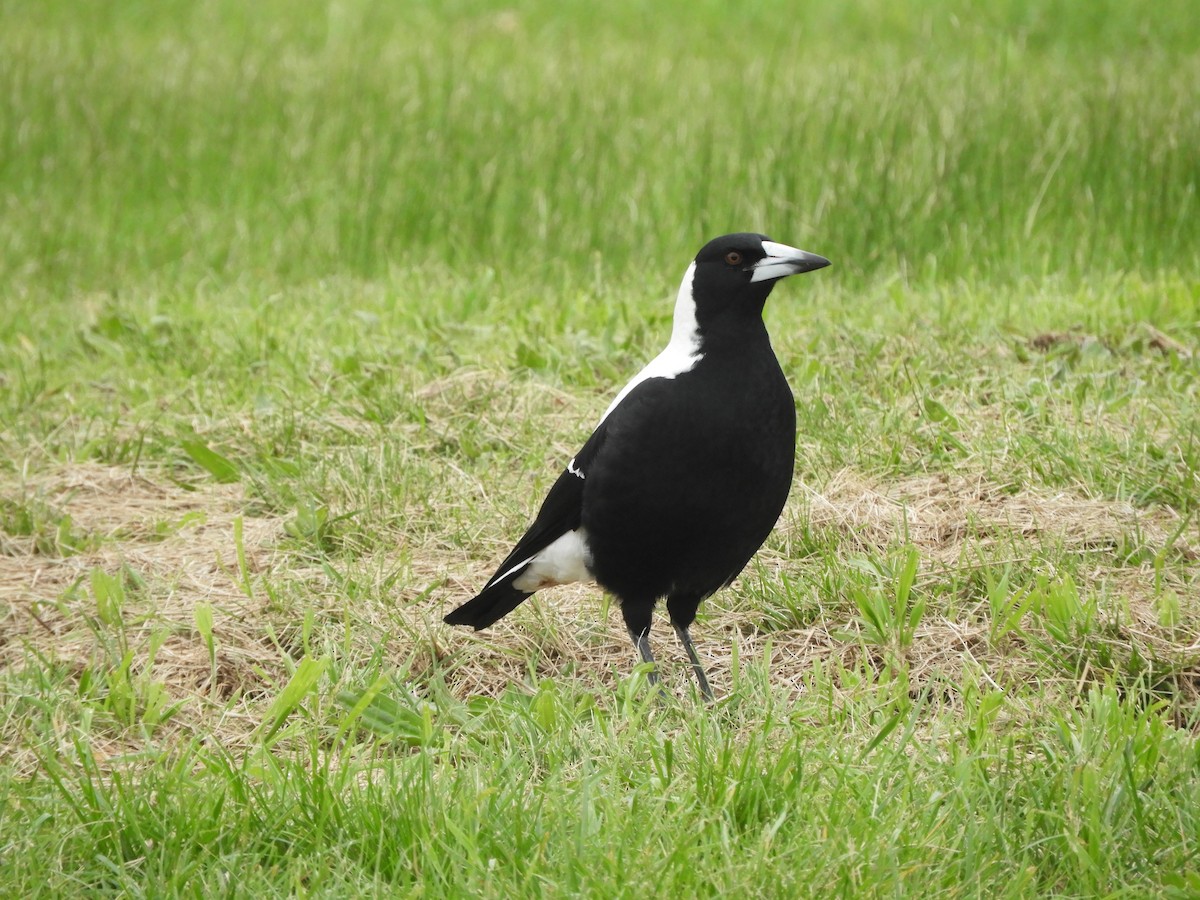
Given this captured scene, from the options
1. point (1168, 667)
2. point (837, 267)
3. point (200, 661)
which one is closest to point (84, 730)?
point (200, 661)

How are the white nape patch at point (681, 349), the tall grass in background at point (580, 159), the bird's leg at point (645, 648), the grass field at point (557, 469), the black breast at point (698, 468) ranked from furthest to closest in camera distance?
the tall grass in background at point (580, 159), the bird's leg at point (645, 648), the white nape patch at point (681, 349), the black breast at point (698, 468), the grass field at point (557, 469)

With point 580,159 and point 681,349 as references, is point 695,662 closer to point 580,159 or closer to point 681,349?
point 681,349

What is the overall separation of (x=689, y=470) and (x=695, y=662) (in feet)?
1.62

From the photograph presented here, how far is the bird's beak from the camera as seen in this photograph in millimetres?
3148

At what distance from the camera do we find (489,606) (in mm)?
3326

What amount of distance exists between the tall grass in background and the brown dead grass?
100.0 inches

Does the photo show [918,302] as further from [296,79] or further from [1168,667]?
[296,79]

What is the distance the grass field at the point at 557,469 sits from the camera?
7.83 ft

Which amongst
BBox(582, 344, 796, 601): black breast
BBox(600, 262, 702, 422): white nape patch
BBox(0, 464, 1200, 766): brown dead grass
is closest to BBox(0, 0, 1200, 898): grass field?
BBox(0, 464, 1200, 766): brown dead grass

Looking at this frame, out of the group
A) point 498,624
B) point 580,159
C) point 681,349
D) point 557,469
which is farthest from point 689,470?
point 580,159

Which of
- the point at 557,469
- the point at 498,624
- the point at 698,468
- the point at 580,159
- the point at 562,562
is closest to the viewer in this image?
the point at 698,468

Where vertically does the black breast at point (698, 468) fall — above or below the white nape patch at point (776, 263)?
below

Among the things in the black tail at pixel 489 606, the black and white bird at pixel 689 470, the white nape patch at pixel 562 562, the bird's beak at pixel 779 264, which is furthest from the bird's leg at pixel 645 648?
the bird's beak at pixel 779 264

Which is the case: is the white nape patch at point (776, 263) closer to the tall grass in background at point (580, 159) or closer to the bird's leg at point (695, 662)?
the bird's leg at point (695, 662)
